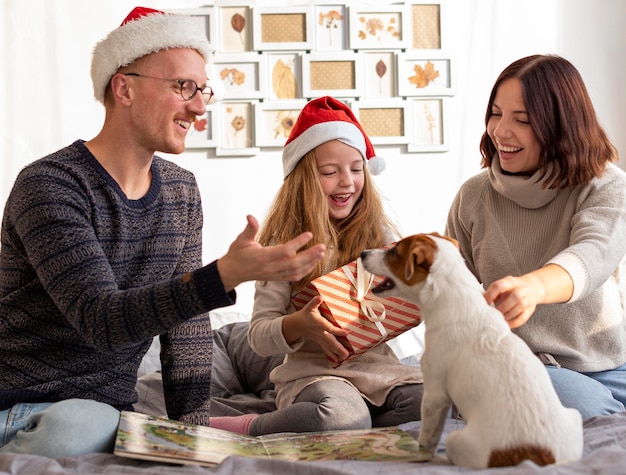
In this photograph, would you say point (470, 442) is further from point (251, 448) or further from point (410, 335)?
point (410, 335)

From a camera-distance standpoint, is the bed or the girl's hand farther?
the girl's hand

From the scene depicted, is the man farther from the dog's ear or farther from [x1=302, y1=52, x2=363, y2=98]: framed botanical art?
[x1=302, y1=52, x2=363, y2=98]: framed botanical art

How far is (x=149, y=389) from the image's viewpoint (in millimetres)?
2266

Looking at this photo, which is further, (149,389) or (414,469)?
(149,389)

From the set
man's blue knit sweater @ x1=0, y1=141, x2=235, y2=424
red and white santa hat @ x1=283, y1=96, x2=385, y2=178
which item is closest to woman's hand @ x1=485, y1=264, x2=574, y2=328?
man's blue knit sweater @ x1=0, y1=141, x2=235, y2=424

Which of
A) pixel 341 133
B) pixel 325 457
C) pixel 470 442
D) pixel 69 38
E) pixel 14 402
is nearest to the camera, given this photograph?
pixel 470 442

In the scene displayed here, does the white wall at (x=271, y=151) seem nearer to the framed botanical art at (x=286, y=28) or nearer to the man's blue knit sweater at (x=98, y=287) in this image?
the framed botanical art at (x=286, y=28)

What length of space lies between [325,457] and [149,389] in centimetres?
102

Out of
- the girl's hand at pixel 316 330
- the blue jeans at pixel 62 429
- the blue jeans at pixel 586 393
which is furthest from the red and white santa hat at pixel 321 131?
the blue jeans at pixel 62 429

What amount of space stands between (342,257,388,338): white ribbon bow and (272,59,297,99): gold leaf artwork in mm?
1681

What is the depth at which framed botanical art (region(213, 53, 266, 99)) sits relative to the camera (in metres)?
3.33

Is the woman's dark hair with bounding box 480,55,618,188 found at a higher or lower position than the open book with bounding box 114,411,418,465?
higher

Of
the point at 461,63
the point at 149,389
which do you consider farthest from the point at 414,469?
the point at 461,63

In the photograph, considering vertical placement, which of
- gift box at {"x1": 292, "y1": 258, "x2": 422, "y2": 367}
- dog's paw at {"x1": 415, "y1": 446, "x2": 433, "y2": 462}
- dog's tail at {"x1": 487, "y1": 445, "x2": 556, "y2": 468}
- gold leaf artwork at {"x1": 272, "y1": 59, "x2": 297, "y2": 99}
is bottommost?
dog's paw at {"x1": 415, "y1": 446, "x2": 433, "y2": 462}
